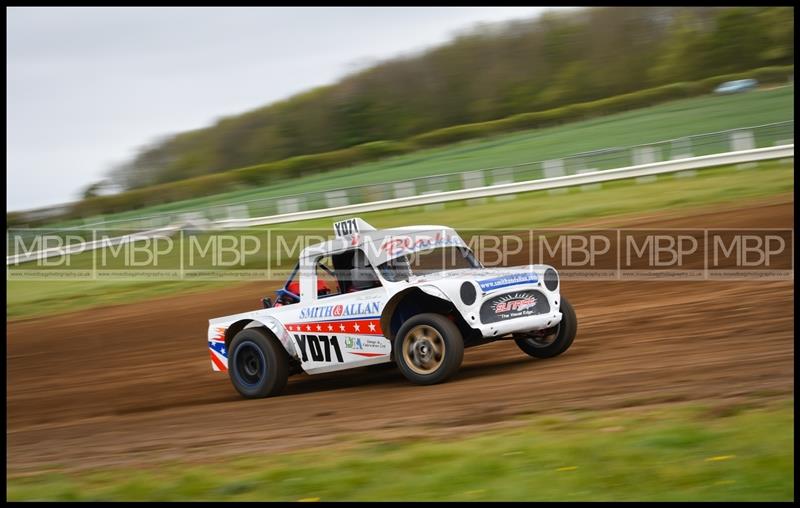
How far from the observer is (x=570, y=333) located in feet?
30.6

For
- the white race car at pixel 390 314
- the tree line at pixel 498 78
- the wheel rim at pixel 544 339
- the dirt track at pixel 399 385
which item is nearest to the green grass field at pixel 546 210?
the dirt track at pixel 399 385

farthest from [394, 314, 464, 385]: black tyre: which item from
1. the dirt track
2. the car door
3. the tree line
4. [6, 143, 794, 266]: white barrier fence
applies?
the tree line

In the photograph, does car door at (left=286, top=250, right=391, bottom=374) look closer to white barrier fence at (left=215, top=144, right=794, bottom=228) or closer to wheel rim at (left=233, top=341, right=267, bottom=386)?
wheel rim at (left=233, top=341, right=267, bottom=386)

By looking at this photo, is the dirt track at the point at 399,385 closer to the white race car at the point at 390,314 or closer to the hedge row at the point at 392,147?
Answer: the white race car at the point at 390,314

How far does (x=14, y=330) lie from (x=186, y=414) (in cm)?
973

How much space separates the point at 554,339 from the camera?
9.43 metres

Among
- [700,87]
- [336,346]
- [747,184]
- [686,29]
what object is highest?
[686,29]

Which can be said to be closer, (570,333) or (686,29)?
(570,333)

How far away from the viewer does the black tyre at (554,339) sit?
9.30 metres

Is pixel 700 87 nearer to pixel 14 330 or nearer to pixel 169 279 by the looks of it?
pixel 169 279

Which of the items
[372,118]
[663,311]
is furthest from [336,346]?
[372,118]

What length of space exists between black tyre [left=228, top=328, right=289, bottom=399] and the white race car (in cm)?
1

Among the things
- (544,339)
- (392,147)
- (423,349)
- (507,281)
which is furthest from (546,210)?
(392,147)

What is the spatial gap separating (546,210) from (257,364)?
12.7 meters
